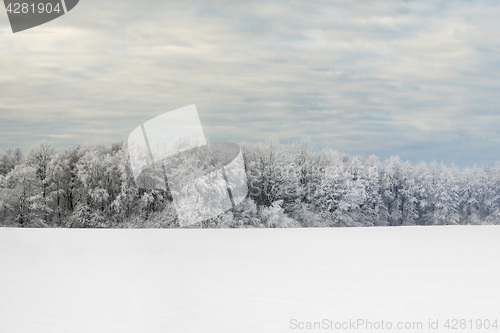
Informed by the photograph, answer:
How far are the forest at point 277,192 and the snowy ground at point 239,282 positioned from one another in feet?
16.9

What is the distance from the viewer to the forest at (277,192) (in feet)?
37.6

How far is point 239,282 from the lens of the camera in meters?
3.62

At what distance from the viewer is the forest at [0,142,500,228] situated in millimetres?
11461

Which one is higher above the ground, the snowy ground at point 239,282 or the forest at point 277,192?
the snowy ground at point 239,282

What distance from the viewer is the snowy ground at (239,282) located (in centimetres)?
274

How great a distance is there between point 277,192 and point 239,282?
26.1 feet

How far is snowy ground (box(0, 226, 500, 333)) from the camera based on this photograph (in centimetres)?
274

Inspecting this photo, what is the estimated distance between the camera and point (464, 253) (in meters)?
4.97

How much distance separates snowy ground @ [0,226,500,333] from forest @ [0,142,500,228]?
16.9ft

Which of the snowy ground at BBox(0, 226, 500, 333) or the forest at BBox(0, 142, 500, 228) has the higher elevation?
the snowy ground at BBox(0, 226, 500, 333)

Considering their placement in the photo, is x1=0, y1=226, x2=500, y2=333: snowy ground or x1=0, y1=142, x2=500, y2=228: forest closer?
x1=0, y1=226, x2=500, y2=333: snowy ground

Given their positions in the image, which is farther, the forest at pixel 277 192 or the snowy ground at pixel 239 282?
the forest at pixel 277 192

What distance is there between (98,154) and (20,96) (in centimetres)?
172

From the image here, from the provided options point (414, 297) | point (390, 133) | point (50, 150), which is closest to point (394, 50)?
point (390, 133)
